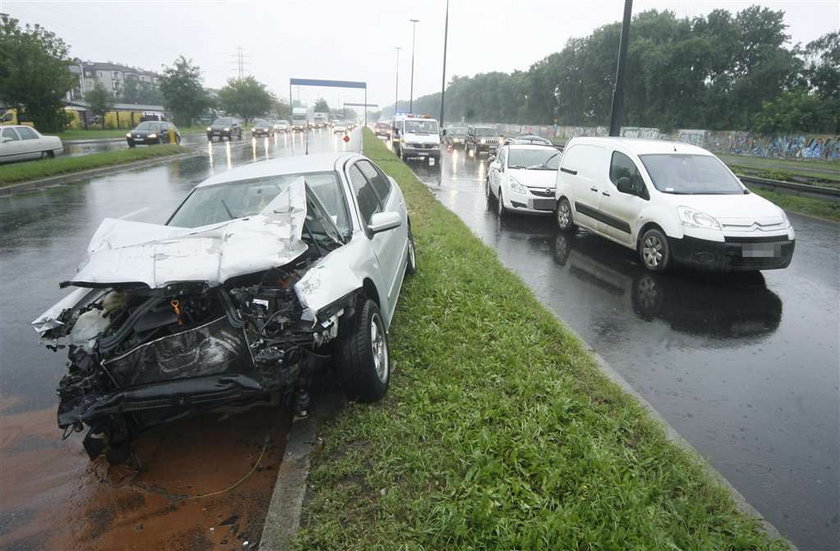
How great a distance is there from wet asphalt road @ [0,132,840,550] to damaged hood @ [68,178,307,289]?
1326 millimetres

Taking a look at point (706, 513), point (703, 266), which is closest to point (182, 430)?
point (706, 513)

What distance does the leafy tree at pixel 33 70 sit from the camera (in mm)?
31734

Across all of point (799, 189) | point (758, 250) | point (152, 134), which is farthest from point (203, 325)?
point (152, 134)


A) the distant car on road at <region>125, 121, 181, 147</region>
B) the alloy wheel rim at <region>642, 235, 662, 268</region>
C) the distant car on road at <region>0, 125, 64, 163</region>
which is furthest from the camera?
the distant car on road at <region>125, 121, 181, 147</region>

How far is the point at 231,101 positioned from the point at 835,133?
7403 centimetres

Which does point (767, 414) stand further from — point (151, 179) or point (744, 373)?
point (151, 179)

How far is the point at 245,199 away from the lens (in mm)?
4656

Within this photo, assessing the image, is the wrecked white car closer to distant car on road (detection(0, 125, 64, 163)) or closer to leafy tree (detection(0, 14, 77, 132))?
distant car on road (detection(0, 125, 64, 163))

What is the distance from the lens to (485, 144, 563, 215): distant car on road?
35.7 ft

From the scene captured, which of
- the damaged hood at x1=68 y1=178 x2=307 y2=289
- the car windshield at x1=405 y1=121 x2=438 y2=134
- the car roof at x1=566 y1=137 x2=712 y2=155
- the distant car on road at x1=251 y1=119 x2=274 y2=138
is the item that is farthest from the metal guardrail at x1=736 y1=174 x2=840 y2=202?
the distant car on road at x1=251 y1=119 x2=274 y2=138

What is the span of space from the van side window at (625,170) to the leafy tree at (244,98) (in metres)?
81.6

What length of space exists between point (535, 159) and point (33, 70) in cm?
3440

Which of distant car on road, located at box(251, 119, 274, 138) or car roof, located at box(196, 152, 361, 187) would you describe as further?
distant car on road, located at box(251, 119, 274, 138)

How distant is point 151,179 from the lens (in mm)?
17719
